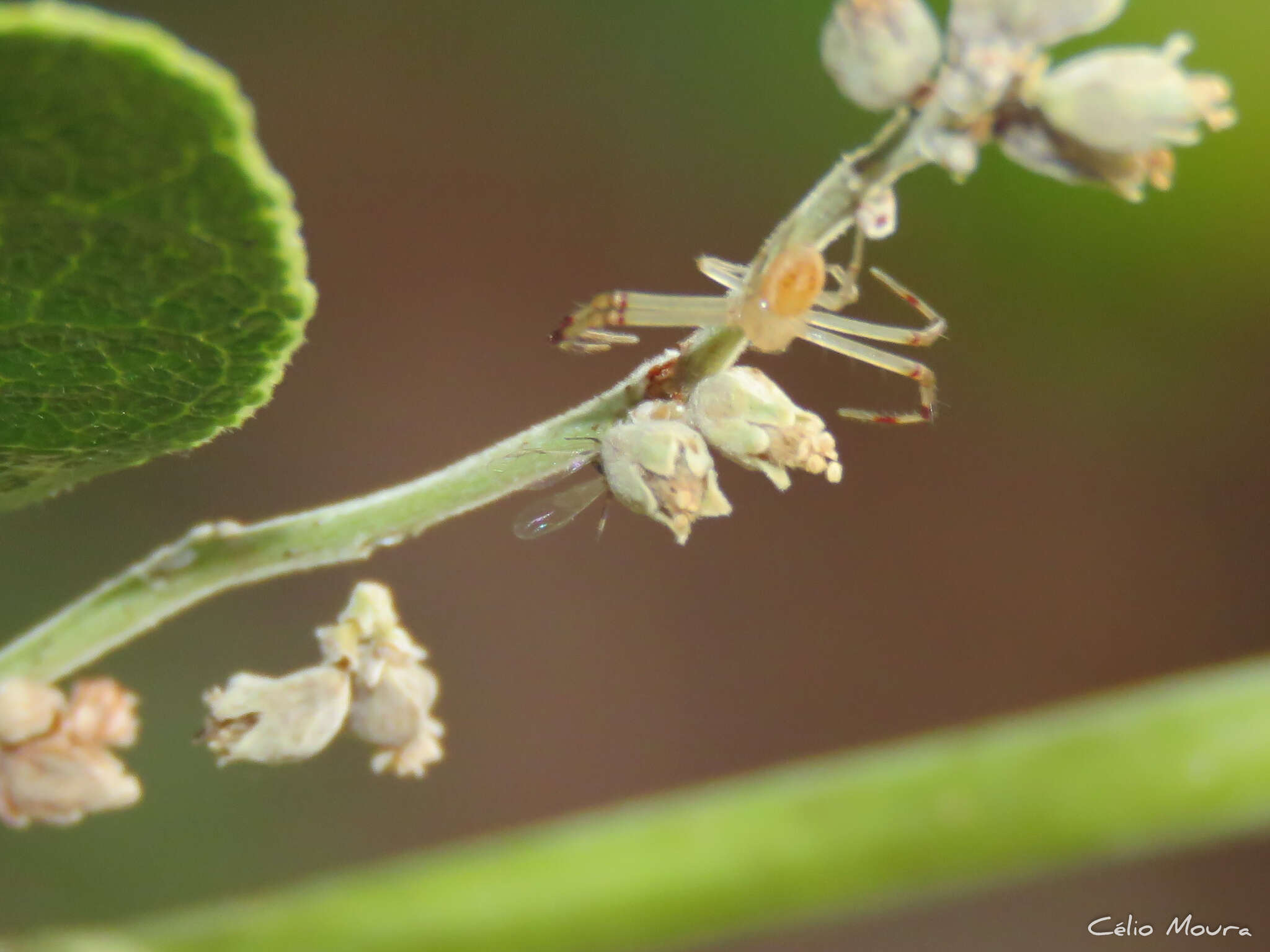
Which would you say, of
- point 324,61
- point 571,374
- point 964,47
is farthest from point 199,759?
point 964,47

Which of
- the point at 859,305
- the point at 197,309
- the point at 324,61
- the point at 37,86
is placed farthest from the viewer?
the point at 324,61

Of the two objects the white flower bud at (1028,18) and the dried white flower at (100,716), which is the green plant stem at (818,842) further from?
the white flower bud at (1028,18)

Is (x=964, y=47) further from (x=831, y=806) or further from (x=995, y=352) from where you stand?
(x=995, y=352)

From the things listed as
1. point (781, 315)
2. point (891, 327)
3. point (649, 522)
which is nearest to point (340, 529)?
point (781, 315)

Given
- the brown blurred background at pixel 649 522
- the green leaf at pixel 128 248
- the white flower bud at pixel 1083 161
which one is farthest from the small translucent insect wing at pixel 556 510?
the brown blurred background at pixel 649 522

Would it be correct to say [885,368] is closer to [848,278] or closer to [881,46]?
[848,278]
